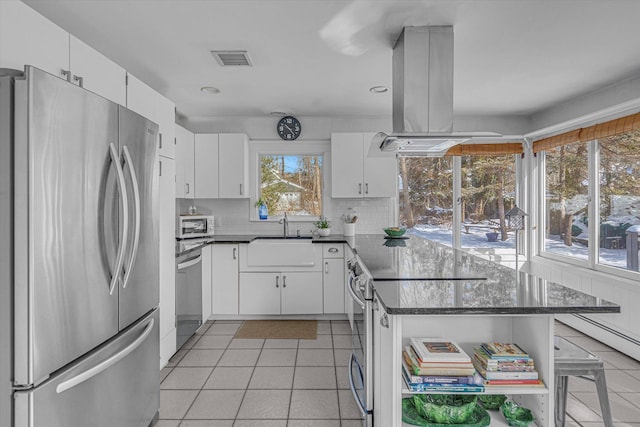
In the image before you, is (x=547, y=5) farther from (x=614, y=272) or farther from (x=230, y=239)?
(x=230, y=239)

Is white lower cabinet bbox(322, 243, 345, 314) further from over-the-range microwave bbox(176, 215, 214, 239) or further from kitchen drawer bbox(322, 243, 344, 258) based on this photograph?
over-the-range microwave bbox(176, 215, 214, 239)

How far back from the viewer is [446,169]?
4762mm

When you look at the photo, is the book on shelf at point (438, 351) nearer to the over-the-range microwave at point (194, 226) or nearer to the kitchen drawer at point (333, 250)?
the kitchen drawer at point (333, 250)

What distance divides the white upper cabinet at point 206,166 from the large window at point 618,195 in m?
4.12

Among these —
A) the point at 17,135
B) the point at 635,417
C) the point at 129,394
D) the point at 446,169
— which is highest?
the point at 446,169

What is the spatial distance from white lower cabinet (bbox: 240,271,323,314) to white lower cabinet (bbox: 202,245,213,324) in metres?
0.35

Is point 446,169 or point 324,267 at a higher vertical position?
point 446,169

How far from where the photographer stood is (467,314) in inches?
50.3

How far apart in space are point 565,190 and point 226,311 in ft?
13.3

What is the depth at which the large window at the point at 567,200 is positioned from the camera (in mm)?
3869

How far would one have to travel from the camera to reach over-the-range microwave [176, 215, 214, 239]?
3.81 metres

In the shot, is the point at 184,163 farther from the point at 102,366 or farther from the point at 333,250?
the point at 102,366

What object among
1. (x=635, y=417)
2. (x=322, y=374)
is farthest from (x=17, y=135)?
(x=635, y=417)

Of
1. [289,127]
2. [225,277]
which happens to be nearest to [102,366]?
[225,277]
